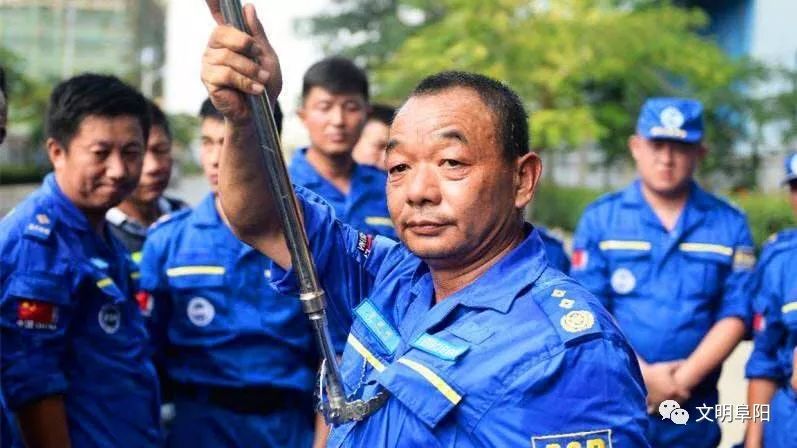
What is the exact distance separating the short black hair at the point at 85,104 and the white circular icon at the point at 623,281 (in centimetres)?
205

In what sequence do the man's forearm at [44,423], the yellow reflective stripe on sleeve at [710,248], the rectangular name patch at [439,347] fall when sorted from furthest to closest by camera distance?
the yellow reflective stripe on sleeve at [710,248]
the man's forearm at [44,423]
the rectangular name patch at [439,347]

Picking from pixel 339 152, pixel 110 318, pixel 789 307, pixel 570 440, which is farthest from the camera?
pixel 339 152

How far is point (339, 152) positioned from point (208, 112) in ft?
2.24

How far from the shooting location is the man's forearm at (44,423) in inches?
114

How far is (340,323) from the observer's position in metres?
2.46

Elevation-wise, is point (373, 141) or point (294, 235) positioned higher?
point (373, 141)

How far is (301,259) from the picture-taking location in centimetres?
196

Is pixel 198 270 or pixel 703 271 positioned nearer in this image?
pixel 198 270

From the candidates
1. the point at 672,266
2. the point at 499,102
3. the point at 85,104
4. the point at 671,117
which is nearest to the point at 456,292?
the point at 499,102

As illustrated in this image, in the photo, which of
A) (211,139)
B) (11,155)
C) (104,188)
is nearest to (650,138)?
(211,139)

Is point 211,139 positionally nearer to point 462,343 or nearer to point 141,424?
point 141,424

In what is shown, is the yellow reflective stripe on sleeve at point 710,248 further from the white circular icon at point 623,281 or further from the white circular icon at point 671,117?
the white circular icon at point 671,117

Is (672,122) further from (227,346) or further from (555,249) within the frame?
(227,346)

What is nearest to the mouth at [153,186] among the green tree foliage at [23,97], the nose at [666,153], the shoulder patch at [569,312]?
the nose at [666,153]
